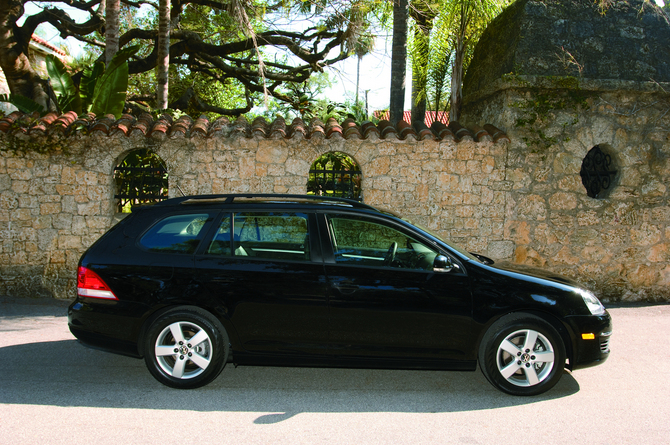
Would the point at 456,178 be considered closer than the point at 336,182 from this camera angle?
Yes

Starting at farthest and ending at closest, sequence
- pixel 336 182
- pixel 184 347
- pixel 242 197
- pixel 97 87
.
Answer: pixel 97 87 → pixel 336 182 → pixel 242 197 → pixel 184 347

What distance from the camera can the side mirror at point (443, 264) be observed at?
4184mm

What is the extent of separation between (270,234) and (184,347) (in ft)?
3.98

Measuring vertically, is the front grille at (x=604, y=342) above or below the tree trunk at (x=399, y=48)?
below

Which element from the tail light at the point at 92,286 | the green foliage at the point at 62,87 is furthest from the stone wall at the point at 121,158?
the tail light at the point at 92,286

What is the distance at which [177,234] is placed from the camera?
175 inches

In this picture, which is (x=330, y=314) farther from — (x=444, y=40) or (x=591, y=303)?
(x=444, y=40)

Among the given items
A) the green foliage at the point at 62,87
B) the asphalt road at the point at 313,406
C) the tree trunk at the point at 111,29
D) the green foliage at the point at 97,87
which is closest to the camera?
the asphalt road at the point at 313,406

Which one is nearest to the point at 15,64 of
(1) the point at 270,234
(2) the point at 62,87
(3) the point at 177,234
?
(2) the point at 62,87

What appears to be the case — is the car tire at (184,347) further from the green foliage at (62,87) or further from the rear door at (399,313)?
the green foliage at (62,87)

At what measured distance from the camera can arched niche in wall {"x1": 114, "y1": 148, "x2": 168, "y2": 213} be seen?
319 inches

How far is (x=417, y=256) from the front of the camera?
4.38m

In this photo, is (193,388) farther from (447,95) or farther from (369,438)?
(447,95)

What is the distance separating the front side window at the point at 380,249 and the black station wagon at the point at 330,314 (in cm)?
3
